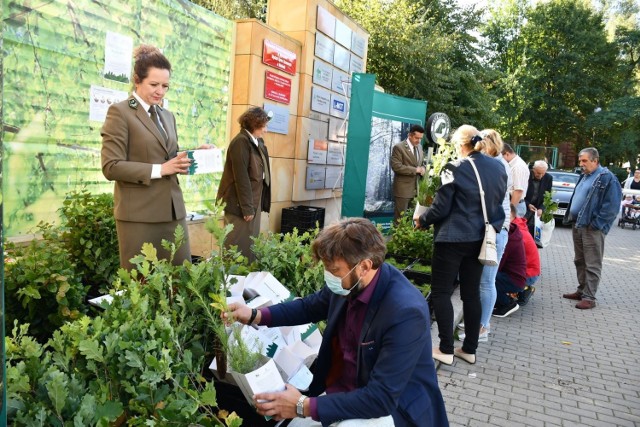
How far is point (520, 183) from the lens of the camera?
21.1 ft

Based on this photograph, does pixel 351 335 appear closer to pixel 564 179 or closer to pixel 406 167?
pixel 406 167

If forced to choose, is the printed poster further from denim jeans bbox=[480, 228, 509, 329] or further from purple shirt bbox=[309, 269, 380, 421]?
purple shirt bbox=[309, 269, 380, 421]

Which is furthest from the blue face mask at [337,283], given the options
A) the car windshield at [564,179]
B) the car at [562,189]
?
the car windshield at [564,179]

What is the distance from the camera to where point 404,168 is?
8.75 meters

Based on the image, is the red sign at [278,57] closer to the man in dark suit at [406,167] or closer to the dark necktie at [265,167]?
the man in dark suit at [406,167]

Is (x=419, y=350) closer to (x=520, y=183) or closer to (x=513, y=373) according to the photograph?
(x=513, y=373)

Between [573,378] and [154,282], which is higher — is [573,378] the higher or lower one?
the lower one

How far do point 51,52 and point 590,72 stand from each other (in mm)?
37568

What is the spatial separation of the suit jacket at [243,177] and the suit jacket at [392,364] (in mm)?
2887

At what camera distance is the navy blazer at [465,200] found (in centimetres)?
433

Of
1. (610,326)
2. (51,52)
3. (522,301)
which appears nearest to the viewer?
(51,52)

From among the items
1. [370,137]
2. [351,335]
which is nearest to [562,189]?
[370,137]

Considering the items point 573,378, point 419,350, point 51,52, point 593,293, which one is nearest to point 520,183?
Answer: point 593,293

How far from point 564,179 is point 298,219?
13.6 m
